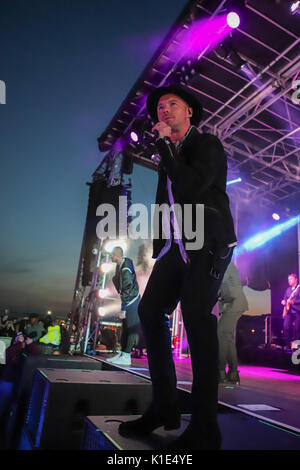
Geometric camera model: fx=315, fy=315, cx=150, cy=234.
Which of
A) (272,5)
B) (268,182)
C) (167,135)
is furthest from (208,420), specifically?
(268,182)

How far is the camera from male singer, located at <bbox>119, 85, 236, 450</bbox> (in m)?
1.19

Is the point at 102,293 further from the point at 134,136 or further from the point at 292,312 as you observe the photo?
the point at 292,312

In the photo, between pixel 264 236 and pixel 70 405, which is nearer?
pixel 70 405

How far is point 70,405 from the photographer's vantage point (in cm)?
179

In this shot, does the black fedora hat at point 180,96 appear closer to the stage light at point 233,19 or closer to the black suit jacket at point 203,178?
the black suit jacket at point 203,178

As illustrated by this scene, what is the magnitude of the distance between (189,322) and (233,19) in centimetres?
588

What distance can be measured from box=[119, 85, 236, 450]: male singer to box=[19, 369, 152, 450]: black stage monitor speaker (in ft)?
2.14

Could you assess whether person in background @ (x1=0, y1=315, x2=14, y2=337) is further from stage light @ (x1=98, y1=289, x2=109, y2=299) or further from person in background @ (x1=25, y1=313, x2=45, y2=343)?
stage light @ (x1=98, y1=289, x2=109, y2=299)

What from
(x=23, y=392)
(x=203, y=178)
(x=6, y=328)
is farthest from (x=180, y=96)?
(x=6, y=328)

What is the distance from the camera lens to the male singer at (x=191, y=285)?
1.19 meters

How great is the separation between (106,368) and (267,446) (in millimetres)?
3136

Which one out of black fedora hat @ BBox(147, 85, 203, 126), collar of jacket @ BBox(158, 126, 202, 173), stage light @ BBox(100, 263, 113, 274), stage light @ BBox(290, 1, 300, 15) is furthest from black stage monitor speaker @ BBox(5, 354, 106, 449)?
stage light @ BBox(290, 1, 300, 15)

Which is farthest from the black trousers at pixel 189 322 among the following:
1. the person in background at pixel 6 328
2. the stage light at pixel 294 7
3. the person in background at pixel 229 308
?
the person in background at pixel 6 328
